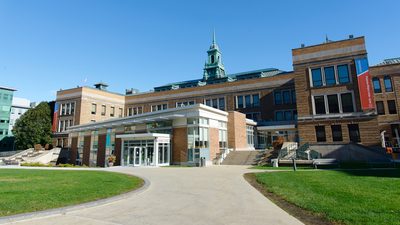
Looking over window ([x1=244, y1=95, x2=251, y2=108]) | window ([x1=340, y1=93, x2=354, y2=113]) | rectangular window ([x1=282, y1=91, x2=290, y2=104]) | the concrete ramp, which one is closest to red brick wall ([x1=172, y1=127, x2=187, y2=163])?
the concrete ramp

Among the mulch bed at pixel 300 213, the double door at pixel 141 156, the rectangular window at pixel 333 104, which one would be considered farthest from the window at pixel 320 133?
the mulch bed at pixel 300 213

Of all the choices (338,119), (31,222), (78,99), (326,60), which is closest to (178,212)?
(31,222)

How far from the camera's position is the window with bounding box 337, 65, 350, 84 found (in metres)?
30.3

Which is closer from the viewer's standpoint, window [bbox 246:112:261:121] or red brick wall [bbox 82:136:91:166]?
red brick wall [bbox 82:136:91:166]

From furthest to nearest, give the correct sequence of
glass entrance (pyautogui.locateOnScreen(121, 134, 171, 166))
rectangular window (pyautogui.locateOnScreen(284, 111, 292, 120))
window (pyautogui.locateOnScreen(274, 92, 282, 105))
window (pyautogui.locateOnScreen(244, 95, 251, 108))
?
window (pyautogui.locateOnScreen(244, 95, 251, 108)) → window (pyautogui.locateOnScreen(274, 92, 282, 105)) → rectangular window (pyautogui.locateOnScreen(284, 111, 292, 120)) → glass entrance (pyautogui.locateOnScreen(121, 134, 171, 166))

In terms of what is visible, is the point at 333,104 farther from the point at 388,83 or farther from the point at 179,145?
the point at 179,145

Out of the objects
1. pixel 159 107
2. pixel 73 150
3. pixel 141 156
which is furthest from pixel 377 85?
pixel 73 150

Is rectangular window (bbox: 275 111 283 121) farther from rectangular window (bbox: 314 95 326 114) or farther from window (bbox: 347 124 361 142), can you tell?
window (bbox: 347 124 361 142)

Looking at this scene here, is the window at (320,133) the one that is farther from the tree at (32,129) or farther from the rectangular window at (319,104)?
the tree at (32,129)

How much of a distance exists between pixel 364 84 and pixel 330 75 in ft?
12.4

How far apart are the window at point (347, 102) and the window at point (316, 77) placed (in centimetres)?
311

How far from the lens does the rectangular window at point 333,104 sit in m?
30.4

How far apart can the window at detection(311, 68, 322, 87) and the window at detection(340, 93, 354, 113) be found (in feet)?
10.2

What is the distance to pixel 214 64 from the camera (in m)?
74.7
